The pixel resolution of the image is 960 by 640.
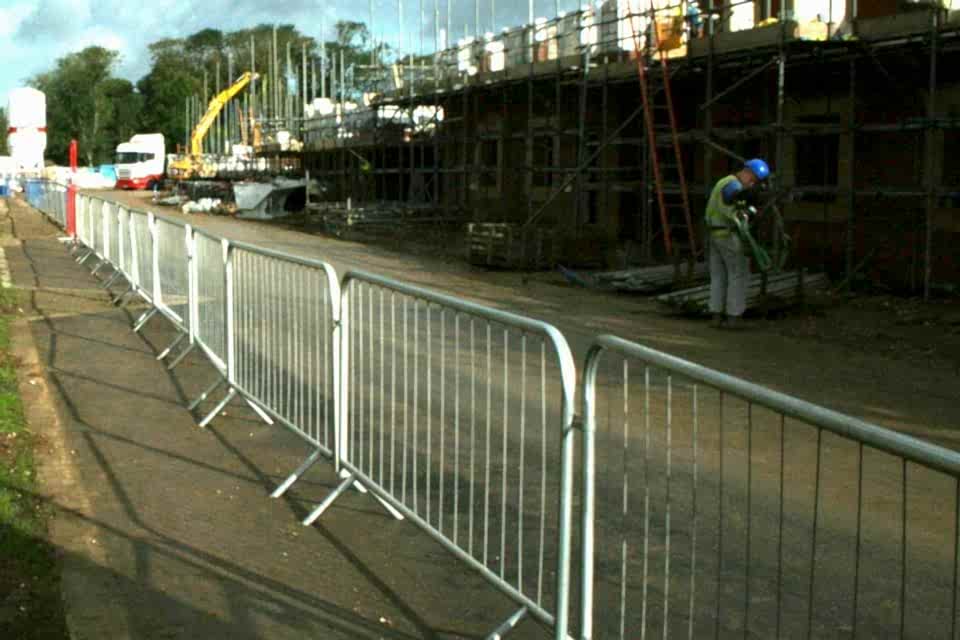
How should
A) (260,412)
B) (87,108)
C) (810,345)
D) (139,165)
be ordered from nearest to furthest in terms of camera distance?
(260,412) → (810,345) → (139,165) → (87,108)

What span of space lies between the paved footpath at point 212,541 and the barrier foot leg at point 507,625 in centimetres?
29

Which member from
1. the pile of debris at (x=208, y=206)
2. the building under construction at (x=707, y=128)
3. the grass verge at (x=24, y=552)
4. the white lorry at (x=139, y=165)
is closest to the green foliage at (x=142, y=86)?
the white lorry at (x=139, y=165)

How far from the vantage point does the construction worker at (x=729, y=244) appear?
14.9 m

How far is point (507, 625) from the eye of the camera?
4855 mm

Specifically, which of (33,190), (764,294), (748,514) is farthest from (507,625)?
(33,190)

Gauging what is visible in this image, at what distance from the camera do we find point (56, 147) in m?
131

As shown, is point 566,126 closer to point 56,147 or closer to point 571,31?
point 571,31

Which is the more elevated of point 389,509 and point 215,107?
point 215,107

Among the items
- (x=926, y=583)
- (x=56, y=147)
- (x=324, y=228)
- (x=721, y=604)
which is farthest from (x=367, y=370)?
(x=56, y=147)

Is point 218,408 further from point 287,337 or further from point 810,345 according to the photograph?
point 810,345

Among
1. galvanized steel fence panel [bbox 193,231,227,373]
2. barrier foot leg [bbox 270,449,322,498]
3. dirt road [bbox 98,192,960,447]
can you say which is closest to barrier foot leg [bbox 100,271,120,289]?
dirt road [bbox 98,192,960,447]

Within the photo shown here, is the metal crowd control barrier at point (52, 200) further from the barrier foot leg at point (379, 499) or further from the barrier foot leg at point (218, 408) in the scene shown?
the barrier foot leg at point (379, 499)

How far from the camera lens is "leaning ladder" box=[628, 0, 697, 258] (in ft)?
71.8

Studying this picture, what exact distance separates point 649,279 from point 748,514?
50.6 feet
